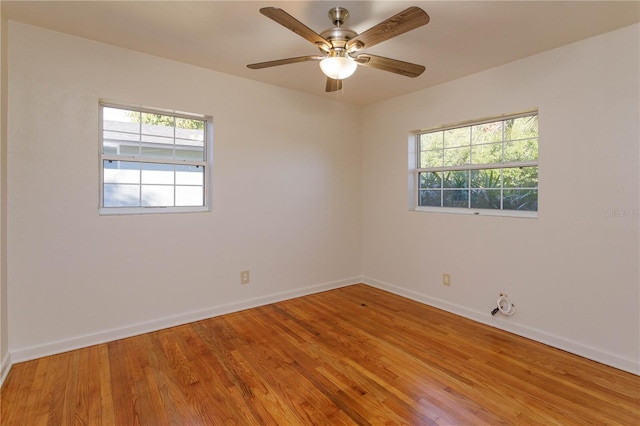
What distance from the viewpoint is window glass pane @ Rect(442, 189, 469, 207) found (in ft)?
11.0

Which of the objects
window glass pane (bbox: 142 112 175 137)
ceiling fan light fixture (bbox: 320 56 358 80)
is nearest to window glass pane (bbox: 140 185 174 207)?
window glass pane (bbox: 142 112 175 137)

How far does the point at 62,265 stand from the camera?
2439 mm

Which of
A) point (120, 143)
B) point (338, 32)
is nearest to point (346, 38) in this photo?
point (338, 32)

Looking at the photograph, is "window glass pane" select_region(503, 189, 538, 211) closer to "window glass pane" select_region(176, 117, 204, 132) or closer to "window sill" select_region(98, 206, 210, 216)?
"window sill" select_region(98, 206, 210, 216)

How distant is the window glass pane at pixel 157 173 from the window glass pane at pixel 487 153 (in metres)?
3.00

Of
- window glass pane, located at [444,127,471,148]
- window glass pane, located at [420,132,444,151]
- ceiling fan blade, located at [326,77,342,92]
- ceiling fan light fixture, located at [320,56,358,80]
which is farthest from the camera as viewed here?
window glass pane, located at [420,132,444,151]

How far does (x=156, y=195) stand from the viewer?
2936 millimetres

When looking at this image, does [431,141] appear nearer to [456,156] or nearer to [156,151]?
[456,156]

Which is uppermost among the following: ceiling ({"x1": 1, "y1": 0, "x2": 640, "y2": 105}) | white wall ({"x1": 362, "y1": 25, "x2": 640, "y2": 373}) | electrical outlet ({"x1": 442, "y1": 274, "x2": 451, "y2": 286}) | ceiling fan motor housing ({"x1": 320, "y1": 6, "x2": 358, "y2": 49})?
ceiling ({"x1": 1, "y1": 0, "x2": 640, "y2": 105})

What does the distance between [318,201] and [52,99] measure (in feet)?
8.61

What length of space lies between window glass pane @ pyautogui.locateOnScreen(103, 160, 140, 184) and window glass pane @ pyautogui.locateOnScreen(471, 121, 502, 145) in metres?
3.24

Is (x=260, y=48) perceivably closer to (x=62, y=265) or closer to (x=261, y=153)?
(x=261, y=153)

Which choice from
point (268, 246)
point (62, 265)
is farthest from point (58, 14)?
point (268, 246)

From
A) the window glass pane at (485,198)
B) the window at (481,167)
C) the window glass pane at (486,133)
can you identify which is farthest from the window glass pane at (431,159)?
the window glass pane at (485,198)
